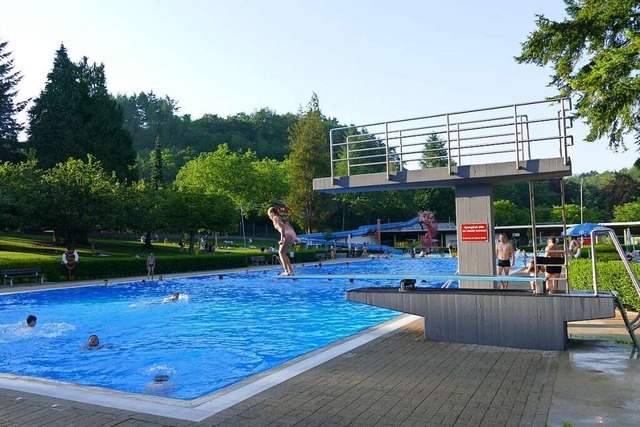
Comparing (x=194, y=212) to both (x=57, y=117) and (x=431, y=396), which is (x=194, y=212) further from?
(x=431, y=396)

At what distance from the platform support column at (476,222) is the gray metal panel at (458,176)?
26 cm

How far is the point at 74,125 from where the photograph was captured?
189 ft

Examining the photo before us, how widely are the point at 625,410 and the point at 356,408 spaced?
9.82 ft

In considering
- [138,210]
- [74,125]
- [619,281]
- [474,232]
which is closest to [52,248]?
[138,210]

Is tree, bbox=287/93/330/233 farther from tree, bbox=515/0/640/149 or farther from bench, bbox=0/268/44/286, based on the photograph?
tree, bbox=515/0/640/149

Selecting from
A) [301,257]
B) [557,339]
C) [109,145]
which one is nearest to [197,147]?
[109,145]

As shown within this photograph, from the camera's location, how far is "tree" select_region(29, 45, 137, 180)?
56188mm

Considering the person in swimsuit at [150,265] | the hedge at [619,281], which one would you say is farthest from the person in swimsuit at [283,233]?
the person in swimsuit at [150,265]

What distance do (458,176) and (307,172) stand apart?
63.3 m

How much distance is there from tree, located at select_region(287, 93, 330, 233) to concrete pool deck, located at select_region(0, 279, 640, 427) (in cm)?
6532

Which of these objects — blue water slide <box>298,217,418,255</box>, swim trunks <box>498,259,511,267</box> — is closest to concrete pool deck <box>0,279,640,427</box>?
swim trunks <box>498,259,511,267</box>

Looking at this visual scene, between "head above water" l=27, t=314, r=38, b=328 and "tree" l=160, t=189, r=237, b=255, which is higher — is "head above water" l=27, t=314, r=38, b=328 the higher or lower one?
the lower one

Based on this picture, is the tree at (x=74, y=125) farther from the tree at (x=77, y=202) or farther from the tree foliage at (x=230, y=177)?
the tree at (x=77, y=202)

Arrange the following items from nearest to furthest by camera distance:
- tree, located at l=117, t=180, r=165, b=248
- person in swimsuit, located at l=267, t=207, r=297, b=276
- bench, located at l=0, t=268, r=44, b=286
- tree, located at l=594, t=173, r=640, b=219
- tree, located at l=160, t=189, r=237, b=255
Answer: person in swimsuit, located at l=267, t=207, r=297, b=276 → bench, located at l=0, t=268, r=44, b=286 → tree, located at l=117, t=180, r=165, b=248 → tree, located at l=160, t=189, r=237, b=255 → tree, located at l=594, t=173, r=640, b=219
